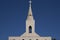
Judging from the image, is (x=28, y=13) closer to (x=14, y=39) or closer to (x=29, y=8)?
(x=29, y=8)

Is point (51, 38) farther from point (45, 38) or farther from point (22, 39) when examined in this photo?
point (22, 39)

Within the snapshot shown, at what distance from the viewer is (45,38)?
3649 inches

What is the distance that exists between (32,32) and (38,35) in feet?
5.85

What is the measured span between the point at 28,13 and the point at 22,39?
6757mm

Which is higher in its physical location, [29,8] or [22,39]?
[29,8]

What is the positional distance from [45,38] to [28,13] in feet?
24.9

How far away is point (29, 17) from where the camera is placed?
9306cm

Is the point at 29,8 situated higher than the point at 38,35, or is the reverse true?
the point at 29,8

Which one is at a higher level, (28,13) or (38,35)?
(28,13)

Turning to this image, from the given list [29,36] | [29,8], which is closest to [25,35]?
[29,36]

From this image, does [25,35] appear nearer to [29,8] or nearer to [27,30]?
[27,30]

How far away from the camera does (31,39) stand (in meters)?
92.0

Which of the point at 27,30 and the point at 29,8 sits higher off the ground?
the point at 29,8

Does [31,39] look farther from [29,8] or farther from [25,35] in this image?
[29,8]
